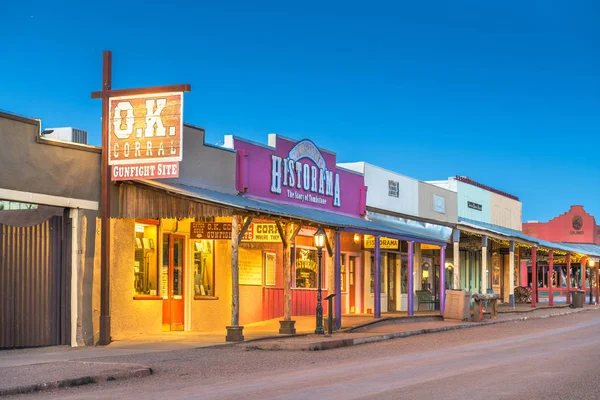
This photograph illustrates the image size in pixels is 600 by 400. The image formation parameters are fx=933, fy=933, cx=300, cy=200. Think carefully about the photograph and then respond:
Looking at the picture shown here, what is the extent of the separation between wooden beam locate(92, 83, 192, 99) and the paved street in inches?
208

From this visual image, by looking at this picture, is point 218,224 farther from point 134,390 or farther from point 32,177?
point 134,390

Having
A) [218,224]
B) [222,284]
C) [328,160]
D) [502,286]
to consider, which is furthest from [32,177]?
[502,286]

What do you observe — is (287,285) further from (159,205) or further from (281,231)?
(159,205)

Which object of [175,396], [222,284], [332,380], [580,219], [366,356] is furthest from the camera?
[580,219]

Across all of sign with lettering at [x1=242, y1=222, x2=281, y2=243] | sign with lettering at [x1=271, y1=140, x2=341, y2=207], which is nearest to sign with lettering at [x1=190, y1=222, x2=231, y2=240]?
sign with lettering at [x1=242, y1=222, x2=281, y2=243]

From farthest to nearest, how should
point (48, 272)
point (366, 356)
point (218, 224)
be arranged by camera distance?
point (218, 224) < point (48, 272) < point (366, 356)

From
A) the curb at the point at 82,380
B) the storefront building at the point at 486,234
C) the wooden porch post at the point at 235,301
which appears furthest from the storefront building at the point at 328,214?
the curb at the point at 82,380

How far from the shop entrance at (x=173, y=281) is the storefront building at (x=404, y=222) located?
10811mm

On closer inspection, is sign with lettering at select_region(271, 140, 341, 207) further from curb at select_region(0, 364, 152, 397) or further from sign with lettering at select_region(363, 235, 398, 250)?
curb at select_region(0, 364, 152, 397)

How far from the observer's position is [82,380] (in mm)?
12820

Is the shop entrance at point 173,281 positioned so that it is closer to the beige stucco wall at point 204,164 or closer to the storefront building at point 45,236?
the beige stucco wall at point 204,164

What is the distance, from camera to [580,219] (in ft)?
276

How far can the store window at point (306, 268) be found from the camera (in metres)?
30.2

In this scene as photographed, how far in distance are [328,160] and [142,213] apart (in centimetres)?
1102
